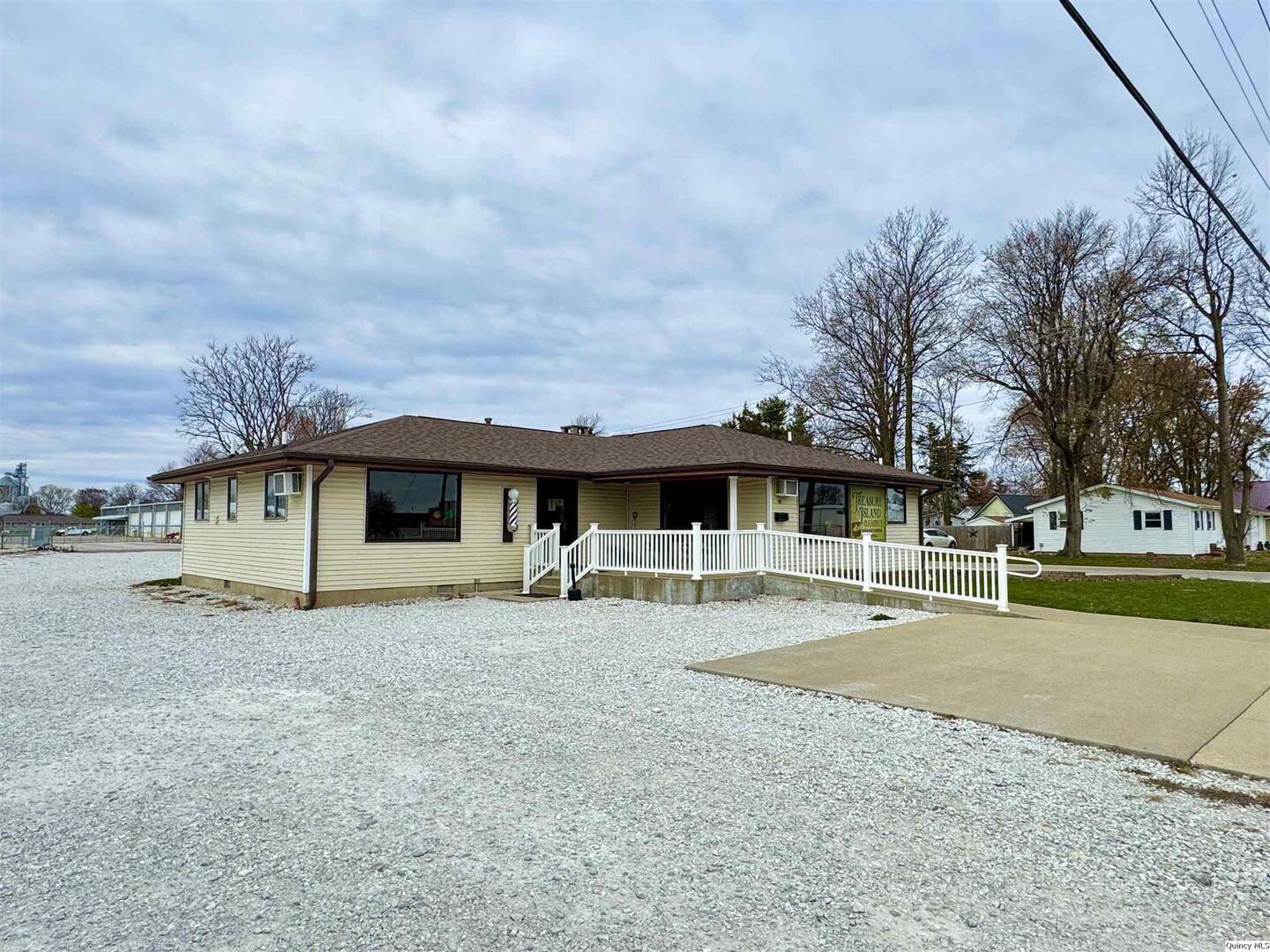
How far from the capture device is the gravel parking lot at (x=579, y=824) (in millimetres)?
2506

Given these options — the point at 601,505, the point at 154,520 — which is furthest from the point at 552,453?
the point at 154,520

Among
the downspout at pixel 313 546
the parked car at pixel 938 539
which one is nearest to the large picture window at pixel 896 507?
the downspout at pixel 313 546

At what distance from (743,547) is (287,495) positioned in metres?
8.08

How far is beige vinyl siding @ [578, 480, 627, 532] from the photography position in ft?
51.9

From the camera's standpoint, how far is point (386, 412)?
4094 cm

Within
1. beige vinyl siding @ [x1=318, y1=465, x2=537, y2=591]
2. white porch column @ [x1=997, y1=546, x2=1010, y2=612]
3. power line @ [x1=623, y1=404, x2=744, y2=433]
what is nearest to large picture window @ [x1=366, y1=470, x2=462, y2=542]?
beige vinyl siding @ [x1=318, y1=465, x2=537, y2=591]

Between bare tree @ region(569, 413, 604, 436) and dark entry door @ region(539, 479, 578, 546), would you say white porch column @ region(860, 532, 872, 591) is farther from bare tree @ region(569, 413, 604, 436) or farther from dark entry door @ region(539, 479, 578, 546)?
bare tree @ region(569, 413, 604, 436)

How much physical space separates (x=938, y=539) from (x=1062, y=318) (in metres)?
12.4

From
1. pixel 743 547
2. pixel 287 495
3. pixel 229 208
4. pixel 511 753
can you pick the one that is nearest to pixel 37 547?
pixel 229 208

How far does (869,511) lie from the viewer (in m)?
16.5

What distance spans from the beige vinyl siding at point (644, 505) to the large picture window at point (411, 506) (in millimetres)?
4323

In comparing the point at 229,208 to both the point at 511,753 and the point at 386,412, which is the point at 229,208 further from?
the point at 386,412

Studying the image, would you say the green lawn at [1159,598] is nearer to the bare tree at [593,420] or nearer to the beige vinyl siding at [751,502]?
the beige vinyl siding at [751,502]

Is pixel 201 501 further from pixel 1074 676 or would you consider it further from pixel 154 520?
pixel 154 520
